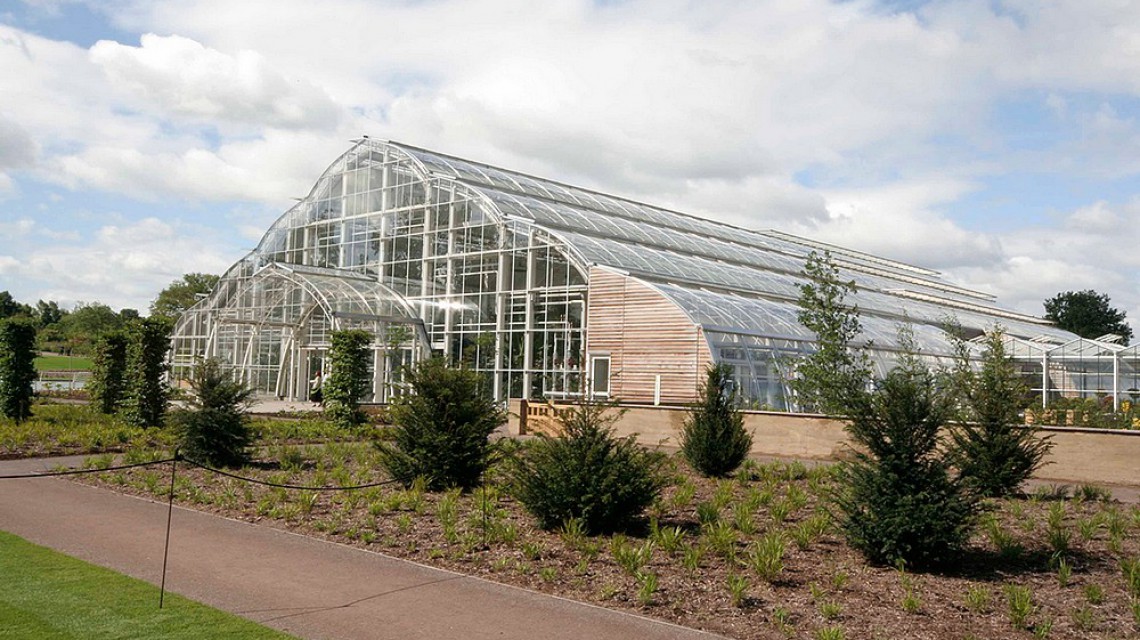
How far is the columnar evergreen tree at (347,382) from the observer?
2705 cm

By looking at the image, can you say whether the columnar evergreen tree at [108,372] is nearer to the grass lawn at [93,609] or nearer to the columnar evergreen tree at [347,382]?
the columnar evergreen tree at [347,382]

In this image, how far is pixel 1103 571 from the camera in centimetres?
988

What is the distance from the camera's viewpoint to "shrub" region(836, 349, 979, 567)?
9742mm

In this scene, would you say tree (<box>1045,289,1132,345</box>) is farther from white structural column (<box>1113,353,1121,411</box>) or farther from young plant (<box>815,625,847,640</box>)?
young plant (<box>815,625,847,640</box>)

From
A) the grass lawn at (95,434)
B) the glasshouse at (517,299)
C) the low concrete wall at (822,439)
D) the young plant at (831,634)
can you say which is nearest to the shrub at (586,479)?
the low concrete wall at (822,439)

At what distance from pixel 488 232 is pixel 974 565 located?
27565 millimetres

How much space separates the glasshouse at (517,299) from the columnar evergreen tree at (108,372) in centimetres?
880

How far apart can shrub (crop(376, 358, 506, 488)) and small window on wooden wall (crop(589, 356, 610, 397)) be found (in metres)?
15.6

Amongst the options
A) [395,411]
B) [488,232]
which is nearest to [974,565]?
[395,411]

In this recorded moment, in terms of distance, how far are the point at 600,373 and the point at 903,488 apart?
71.1 feet

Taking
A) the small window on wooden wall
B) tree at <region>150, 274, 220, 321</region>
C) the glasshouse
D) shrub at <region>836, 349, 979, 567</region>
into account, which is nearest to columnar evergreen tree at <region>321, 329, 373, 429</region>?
the glasshouse

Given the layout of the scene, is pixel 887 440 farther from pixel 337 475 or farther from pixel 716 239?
pixel 716 239

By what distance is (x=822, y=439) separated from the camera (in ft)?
70.6

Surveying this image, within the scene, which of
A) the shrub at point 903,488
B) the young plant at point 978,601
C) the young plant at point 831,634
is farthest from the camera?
the shrub at point 903,488
